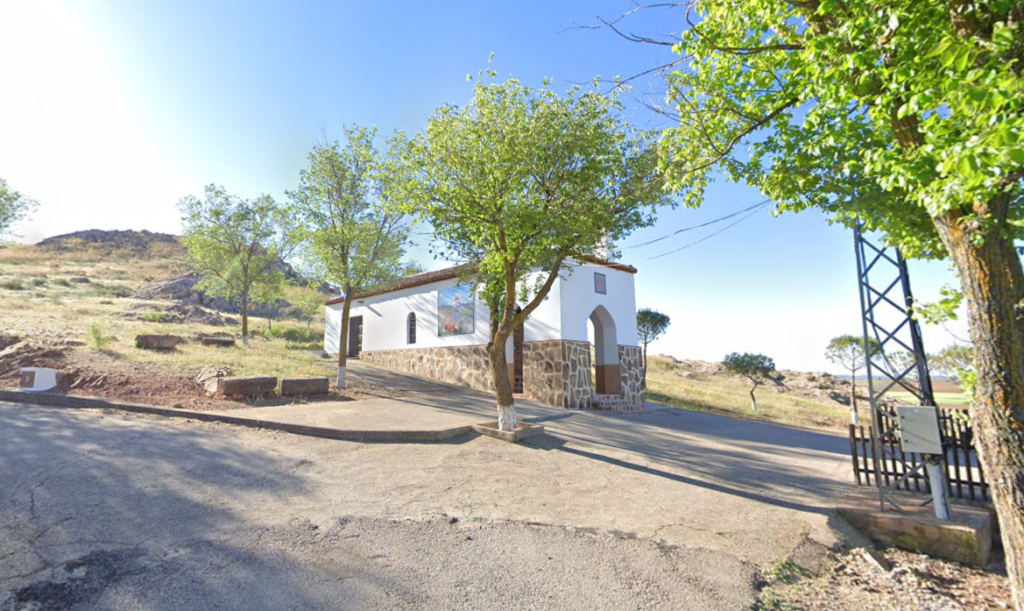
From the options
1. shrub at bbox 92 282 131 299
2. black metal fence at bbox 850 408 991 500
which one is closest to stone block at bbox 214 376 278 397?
black metal fence at bbox 850 408 991 500

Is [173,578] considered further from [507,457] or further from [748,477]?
[748,477]

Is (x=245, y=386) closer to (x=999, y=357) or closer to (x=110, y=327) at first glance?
(x=110, y=327)

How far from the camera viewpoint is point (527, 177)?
855cm

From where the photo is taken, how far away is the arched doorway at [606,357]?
15719 millimetres

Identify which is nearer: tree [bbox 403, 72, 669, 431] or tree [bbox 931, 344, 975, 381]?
tree [bbox 931, 344, 975, 381]

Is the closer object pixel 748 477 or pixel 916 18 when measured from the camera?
pixel 916 18

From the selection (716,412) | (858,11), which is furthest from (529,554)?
(716,412)

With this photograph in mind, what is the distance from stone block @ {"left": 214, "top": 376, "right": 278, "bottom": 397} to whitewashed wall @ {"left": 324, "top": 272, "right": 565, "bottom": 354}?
25.6 feet

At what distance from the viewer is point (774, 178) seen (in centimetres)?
513

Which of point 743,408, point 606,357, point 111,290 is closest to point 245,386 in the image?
point 606,357

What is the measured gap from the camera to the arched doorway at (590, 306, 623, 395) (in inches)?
619

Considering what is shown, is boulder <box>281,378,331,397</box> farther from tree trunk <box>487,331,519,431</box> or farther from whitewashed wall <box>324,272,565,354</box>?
whitewashed wall <box>324,272,565,354</box>

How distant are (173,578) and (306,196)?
12.3 m

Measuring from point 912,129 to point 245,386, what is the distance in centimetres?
1099
